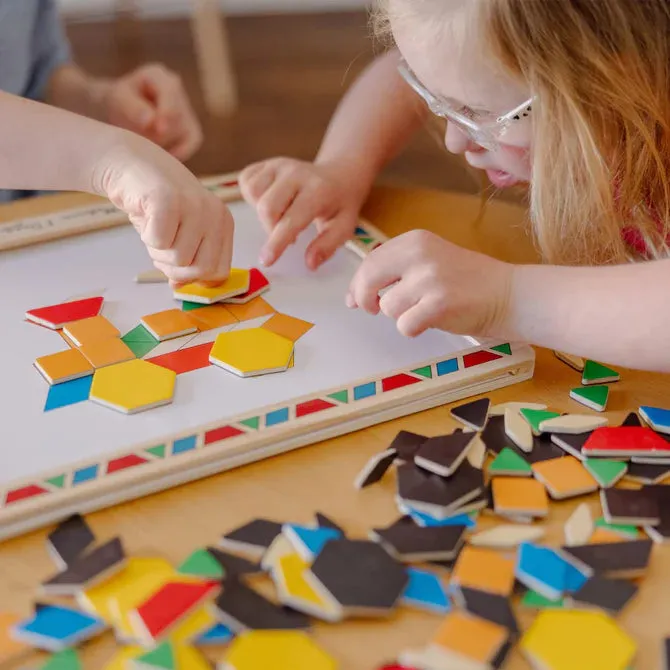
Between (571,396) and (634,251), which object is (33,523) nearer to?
(571,396)

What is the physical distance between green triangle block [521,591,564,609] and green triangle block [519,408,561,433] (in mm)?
146

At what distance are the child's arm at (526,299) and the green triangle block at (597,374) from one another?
0.02 metres

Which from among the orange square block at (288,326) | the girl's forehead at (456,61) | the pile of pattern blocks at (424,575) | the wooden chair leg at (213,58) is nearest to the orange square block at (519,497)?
the pile of pattern blocks at (424,575)

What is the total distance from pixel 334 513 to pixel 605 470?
0.18 metres

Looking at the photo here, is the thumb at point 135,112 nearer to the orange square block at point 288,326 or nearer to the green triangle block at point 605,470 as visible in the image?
the orange square block at point 288,326

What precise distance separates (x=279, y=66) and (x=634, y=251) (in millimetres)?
1922

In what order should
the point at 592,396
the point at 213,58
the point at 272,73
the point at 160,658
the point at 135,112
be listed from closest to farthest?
the point at 160,658 < the point at 592,396 < the point at 135,112 < the point at 213,58 < the point at 272,73

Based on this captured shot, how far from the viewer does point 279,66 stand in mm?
2516

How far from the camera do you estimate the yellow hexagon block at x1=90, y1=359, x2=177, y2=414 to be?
1.95 feet

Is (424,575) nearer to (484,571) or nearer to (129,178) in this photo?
(484,571)

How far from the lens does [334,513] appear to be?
0.53 metres

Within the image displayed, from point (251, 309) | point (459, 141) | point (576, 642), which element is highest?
point (459, 141)

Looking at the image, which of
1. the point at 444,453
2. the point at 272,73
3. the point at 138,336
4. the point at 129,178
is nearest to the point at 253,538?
the point at 444,453

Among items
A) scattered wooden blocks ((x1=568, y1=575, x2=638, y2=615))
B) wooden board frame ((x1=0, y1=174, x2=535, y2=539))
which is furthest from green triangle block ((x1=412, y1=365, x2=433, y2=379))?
scattered wooden blocks ((x1=568, y1=575, x2=638, y2=615))
